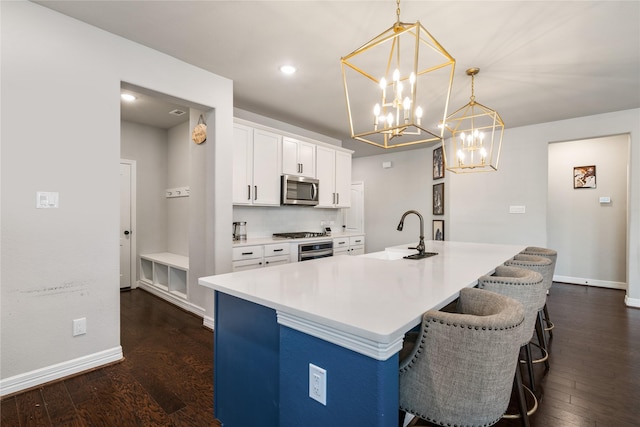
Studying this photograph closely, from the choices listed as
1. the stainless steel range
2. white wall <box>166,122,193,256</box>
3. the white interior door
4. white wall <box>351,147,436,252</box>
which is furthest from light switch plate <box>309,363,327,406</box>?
white wall <box>351,147,436,252</box>

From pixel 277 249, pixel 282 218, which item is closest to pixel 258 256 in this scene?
pixel 277 249

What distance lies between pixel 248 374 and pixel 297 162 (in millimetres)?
3319

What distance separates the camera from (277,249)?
380cm

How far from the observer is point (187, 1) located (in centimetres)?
205

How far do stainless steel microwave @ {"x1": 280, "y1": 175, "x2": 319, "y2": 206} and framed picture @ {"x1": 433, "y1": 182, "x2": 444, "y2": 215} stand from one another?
8.51 ft

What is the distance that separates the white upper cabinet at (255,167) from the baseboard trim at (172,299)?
131 centimetres

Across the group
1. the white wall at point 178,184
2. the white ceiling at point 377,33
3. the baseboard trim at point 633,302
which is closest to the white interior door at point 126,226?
the white wall at point 178,184

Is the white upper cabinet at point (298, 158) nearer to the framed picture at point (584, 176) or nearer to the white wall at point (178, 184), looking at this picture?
the white wall at point (178, 184)

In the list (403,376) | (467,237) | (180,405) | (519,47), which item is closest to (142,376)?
(180,405)

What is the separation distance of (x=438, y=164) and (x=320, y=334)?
553cm

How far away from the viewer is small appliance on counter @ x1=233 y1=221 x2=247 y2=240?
3941 millimetres

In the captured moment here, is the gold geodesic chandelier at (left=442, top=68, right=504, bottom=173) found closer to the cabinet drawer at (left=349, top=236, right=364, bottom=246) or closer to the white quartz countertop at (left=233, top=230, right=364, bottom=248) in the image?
the cabinet drawer at (left=349, top=236, right=364, bottom=246)

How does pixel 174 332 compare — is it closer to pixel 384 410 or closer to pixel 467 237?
pixel 384 410

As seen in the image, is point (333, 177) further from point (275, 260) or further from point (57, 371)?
point (57, 371)
